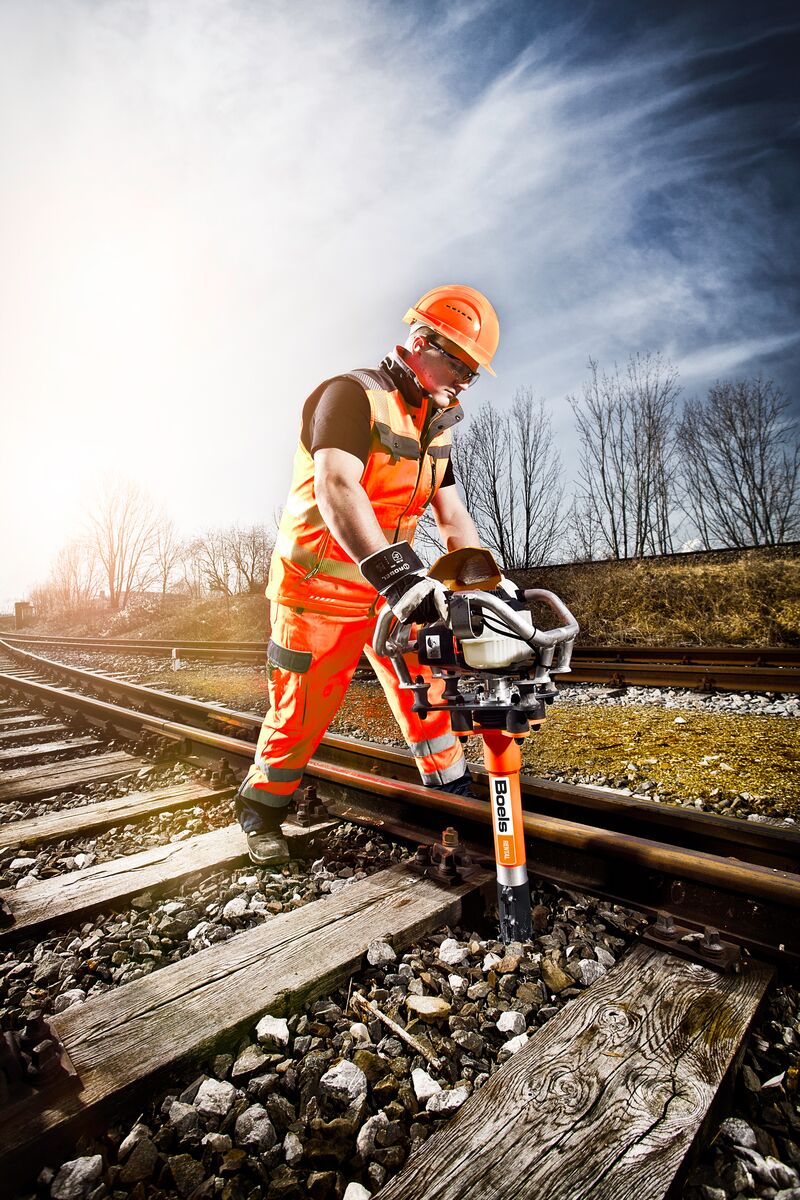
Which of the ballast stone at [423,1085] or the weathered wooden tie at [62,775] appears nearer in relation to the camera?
the ballast stone at [423,1085]

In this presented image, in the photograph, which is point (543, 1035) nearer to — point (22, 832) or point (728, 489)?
point (22, 832)

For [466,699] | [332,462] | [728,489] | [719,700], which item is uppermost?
[728,489]

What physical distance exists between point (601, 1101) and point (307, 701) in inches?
61.2

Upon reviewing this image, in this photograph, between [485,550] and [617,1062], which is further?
[485,550]

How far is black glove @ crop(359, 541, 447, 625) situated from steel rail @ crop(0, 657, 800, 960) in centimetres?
108

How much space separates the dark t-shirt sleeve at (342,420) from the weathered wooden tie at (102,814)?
2275mm

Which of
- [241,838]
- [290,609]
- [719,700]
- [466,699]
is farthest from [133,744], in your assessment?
[719,700]

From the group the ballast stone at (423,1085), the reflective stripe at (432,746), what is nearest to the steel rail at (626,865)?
the reflective stripe at (432,746)

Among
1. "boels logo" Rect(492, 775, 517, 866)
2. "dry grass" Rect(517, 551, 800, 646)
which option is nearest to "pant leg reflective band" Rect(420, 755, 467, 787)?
"boels logo" Rect(492, 775, 517, 866)

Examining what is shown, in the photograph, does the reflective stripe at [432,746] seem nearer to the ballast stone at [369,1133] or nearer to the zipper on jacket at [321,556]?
the zipper on jacket at [321,556]

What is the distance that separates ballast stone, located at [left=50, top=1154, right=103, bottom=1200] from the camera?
116 centimetres

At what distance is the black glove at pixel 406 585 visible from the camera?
1.71 meters

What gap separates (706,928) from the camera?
70.1 inches

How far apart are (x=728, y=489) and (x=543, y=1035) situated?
25.5m
